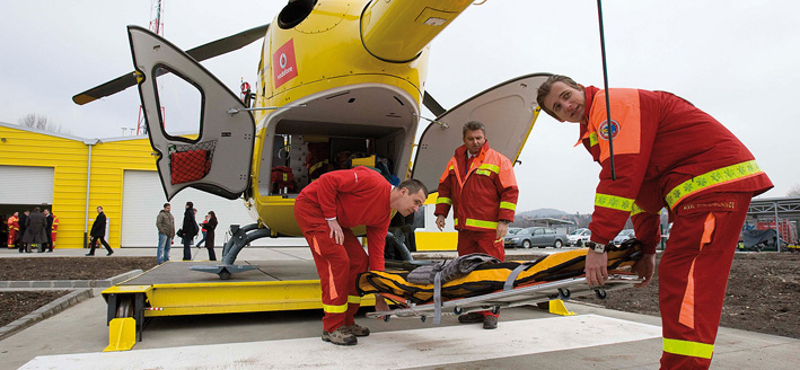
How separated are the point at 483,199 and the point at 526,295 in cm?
146

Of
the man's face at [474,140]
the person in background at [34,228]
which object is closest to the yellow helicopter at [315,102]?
the man's face at [474,140]

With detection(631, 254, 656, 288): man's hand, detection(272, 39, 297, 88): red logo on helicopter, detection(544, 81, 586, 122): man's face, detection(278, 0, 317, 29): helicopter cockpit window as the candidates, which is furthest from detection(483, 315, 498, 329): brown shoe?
detection(278, 0, 317, 29): helicopter cockpit window

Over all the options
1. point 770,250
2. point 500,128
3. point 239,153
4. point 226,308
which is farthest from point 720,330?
point 770,250

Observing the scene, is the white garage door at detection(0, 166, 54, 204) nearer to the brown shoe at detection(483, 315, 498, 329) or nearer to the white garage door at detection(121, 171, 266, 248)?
the white garage door at detection(121, 171, 266, 248)

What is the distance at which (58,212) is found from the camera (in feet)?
58.2

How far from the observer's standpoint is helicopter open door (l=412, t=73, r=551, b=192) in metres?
4.76

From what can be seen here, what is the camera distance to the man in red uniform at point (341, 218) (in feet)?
10.4

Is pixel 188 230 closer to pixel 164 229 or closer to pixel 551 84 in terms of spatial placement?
pixel 164 229

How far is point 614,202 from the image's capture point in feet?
5.86

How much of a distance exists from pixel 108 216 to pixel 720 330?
2020 centimetres

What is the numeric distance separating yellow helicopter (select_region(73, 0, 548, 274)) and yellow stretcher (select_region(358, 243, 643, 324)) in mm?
1665

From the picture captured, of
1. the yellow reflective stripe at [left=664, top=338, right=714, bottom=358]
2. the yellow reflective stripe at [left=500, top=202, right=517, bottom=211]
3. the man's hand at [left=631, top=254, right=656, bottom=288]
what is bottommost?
the yellow reflective stripe at [left=664, top=338, right=714, bottom=358]

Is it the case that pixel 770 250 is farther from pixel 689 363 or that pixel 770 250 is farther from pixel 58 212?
pixel 58 212

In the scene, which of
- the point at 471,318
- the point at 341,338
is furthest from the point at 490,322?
the point at 341,338
